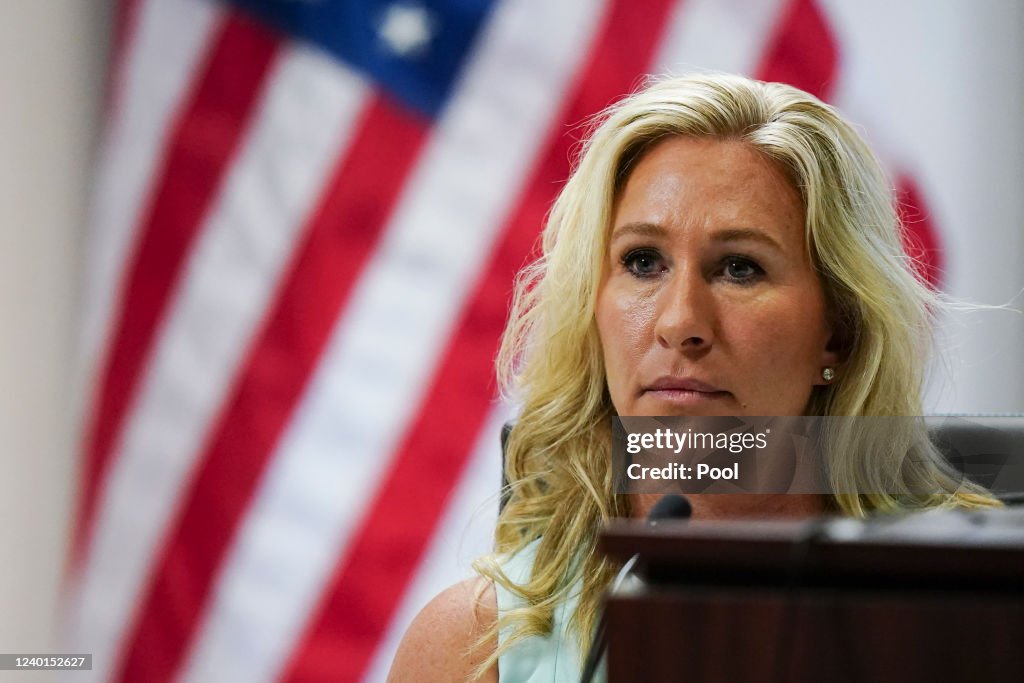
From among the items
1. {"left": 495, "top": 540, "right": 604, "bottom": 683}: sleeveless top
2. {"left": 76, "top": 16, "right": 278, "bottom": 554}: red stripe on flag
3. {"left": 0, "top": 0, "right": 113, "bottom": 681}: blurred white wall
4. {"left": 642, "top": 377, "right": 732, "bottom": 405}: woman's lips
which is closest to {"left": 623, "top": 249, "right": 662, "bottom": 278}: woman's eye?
{"left": 642, "top": 377, "right": 732, "bottom": 405}: woman's lips

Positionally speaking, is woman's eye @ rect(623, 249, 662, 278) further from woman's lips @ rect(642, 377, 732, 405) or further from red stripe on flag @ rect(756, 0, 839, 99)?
red stripe on flag @ rect(756, 0, 839, 99)

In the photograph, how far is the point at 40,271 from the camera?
199cm

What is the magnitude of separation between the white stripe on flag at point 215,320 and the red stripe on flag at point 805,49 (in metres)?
0.73

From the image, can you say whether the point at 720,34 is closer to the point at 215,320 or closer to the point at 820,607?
the point at 215,320

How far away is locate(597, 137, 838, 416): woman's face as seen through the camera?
1027 mm

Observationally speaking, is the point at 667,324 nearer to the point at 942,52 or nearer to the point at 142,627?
the point at 942,52

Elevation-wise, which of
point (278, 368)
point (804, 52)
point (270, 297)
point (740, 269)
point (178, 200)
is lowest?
point (740, 269)

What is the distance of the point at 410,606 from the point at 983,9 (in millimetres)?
1403

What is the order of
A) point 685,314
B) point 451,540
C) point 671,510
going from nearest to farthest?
point 671,510 → point 685,314 → point 451,540

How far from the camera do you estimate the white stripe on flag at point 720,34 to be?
1939mm

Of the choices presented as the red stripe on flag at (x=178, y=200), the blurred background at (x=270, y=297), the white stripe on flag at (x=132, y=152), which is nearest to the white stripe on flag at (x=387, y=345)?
the blurred background at (x=270, y=297)

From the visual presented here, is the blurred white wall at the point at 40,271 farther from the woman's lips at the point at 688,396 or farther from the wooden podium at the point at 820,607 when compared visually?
the wooden podium at the point at 820,607

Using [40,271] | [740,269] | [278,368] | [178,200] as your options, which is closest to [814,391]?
[740,269]

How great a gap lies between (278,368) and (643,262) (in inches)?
42.2
